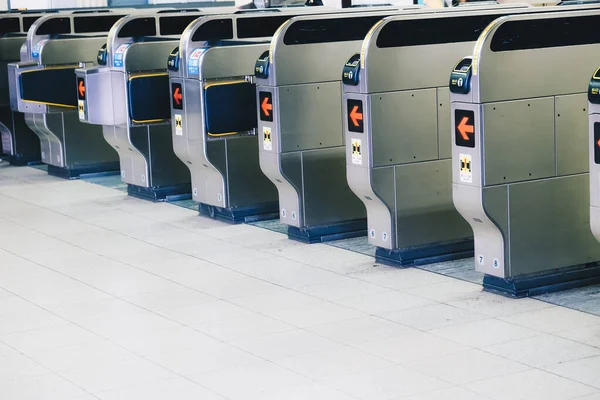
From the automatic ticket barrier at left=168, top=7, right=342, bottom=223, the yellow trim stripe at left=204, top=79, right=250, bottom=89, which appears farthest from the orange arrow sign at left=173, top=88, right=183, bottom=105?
the yellow trim stripe at left=204, top=79, right=250, bottom=89

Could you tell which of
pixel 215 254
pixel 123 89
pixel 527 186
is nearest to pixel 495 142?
pixel 527 186

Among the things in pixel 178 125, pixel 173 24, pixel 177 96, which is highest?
pixel 173 24

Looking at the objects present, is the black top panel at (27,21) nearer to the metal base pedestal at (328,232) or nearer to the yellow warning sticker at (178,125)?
the yellow warning sticker at (178,125)

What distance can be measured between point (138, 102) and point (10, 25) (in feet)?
11.5

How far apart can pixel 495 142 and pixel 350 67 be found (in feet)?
4.10

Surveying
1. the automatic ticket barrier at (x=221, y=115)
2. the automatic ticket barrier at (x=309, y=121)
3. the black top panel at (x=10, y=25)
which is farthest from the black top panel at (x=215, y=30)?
the black top panel at (x=10, y=25)

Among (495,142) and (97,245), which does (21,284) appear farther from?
(495,142)

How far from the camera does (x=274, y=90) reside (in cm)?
752

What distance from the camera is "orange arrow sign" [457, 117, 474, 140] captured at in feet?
19.7

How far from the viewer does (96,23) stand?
11562 mm

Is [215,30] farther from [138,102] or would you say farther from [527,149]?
[527,149]

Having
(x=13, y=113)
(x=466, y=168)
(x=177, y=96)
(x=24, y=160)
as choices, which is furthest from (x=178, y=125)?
(x=24, y=160)

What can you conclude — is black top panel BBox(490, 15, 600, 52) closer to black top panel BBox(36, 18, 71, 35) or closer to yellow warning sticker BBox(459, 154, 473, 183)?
yellow warning sticker BBox(459, 154, 473, 183)

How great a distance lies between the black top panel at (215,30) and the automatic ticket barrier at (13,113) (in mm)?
3809
